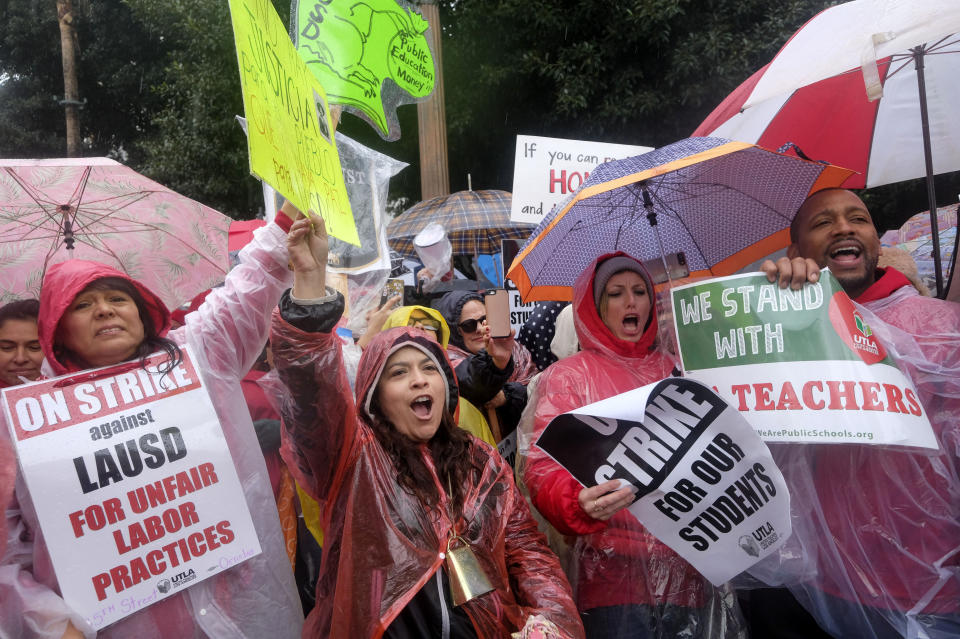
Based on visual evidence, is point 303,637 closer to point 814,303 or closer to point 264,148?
point 264,148

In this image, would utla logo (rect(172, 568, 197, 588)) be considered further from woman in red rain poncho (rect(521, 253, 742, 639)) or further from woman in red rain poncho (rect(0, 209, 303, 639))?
woman in red rain poncho (rect(521, 253, 742, 639))

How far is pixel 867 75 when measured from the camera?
206cm

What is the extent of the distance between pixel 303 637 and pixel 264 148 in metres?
1.34

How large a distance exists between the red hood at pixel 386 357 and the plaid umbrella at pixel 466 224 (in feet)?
12.4

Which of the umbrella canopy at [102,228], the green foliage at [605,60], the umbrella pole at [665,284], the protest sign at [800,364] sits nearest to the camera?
the protest sign at [800,364]

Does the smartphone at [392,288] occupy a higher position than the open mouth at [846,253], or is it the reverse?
the smartphone at [392,288]

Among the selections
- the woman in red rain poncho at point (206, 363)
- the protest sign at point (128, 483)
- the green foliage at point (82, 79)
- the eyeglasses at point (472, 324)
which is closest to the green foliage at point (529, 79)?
the green foliage at point (82, 79)

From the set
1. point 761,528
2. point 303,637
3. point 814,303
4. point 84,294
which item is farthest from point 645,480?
point 84,294

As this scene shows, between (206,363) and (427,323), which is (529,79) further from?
(206,363)

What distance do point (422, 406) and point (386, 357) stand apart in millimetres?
180

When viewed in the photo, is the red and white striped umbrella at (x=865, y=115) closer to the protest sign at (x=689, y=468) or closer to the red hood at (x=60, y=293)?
the protest sign at (x=689, y=468)

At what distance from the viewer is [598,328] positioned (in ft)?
8.69

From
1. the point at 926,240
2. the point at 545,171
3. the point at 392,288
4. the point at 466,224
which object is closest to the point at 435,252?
the point at 466,224

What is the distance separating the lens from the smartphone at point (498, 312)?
2.62 m
